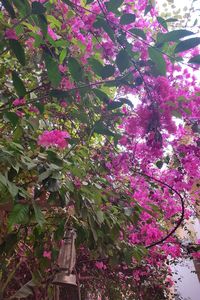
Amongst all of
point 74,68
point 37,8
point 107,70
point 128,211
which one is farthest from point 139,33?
point 128,211

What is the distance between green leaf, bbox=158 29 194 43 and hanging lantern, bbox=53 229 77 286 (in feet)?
4.52

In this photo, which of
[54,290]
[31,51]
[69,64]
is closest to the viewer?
[69,64]

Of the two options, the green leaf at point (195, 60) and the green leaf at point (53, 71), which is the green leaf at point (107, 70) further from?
the green leaf at point (195, 60)

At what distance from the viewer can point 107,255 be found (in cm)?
248

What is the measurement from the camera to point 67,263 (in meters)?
2.06

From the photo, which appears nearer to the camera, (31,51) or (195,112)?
(195,112)

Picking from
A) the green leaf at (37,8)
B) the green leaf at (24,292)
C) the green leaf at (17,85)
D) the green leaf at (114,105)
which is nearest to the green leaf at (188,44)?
the green leaf at (114,105)

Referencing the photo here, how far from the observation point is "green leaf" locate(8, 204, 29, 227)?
1.55 metres

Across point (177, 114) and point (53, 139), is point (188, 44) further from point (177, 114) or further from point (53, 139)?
point (53, 139)

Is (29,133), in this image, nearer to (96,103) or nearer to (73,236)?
(96,103)

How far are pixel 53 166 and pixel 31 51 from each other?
1.24 metres

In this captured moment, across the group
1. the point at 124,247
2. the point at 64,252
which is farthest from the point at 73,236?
the point at 124,247

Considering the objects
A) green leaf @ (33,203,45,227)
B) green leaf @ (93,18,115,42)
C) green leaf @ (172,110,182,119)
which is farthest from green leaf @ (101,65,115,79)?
green leaf @ (33,203,45,227)

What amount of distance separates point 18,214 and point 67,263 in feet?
2.14
